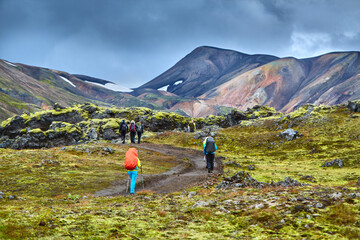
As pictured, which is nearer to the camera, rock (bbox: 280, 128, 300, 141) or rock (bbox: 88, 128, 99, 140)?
rock (bbox: 280, 128, 300, 141)

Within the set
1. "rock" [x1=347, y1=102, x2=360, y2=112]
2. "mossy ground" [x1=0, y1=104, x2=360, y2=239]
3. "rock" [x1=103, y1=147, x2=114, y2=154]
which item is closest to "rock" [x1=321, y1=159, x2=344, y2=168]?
"mossy ground" [x1=0, y1=104, x2=360, y2=239]

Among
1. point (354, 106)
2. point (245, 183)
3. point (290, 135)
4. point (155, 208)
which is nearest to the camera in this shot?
point (155, 208)

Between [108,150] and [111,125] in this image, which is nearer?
[108,150]

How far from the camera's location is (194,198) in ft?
47.3

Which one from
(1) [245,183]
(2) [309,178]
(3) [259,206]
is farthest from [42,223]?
(2) [309,178]

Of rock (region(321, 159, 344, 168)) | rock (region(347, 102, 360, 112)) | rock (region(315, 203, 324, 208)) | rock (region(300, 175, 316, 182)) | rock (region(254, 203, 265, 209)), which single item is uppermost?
rock (region(347, 102, 360, 112))

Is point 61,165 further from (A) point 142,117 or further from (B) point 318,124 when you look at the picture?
(A) point 142,117

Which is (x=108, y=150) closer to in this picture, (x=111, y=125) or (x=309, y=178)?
(x=309, y=178)

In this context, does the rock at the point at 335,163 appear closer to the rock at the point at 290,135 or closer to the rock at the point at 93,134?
the rock at the point at 290,135

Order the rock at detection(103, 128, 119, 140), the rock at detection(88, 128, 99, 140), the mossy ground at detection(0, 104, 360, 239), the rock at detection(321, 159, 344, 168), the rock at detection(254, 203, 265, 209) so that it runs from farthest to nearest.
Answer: the rock at detection(103, 128, 119, 140), the rock at detection(88, 128, 99, 140), the rock at detection(321, 159, 344, 168), the rock at detection(254, 203, 265, 209), the mossy ground at detection(0, 104, 360, 239)

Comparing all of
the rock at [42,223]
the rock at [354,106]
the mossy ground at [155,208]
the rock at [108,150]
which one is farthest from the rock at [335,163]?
the rock at [42,223]

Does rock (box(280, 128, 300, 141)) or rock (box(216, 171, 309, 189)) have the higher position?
rock (box(280, 128, 300, 141))

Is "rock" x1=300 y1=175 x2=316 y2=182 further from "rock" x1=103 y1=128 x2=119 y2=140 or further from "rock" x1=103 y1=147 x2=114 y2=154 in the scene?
"rock" x1=103 y1=128 x2=119 y2=140

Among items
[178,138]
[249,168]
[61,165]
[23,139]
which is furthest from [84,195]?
[23,139]
